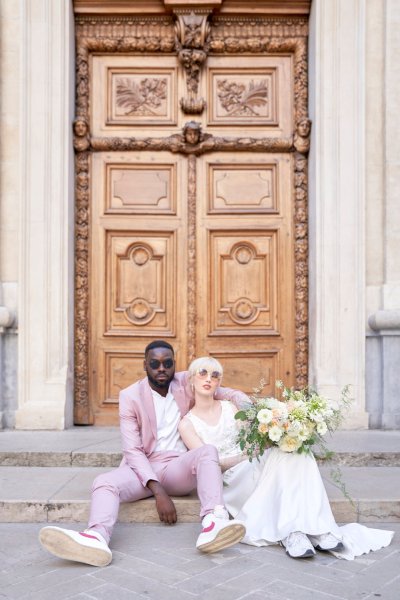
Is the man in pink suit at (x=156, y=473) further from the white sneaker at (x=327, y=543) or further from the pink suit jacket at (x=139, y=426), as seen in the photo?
the white sneaker at (x=327, y=543)

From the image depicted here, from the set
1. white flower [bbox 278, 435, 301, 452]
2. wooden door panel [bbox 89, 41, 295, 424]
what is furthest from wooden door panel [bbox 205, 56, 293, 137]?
white flower [bbox 278, 435, 301, 452]

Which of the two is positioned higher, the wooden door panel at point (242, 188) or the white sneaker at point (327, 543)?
the wooden door panel at point (242, 188)

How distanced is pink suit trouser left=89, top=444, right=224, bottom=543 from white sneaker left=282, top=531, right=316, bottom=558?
1.40ft

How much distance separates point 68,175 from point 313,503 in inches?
166

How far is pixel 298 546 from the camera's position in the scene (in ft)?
12.1

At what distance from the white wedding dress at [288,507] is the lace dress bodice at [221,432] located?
141mm

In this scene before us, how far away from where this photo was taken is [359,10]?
670 centimetres

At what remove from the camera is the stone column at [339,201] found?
6609 millimetres

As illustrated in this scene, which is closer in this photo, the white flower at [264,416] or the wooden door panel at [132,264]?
the white flower at [264,416]

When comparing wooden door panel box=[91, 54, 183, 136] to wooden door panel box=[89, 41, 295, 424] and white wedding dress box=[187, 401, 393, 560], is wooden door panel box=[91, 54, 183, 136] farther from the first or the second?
white wedding dress box=[187, 401, 393, 560]

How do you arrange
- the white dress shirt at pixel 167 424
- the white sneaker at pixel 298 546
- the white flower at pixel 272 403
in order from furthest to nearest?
the white dress shirt at pixel 167 424 → the white flower at pixel 272 403 → the white sneaker at pixel 298 546

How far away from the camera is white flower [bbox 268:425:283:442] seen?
3916 millimetres

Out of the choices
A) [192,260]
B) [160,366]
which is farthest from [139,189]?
[160,366]

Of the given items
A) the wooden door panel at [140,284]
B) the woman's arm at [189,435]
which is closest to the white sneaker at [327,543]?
the woman's arm at [189,435]
